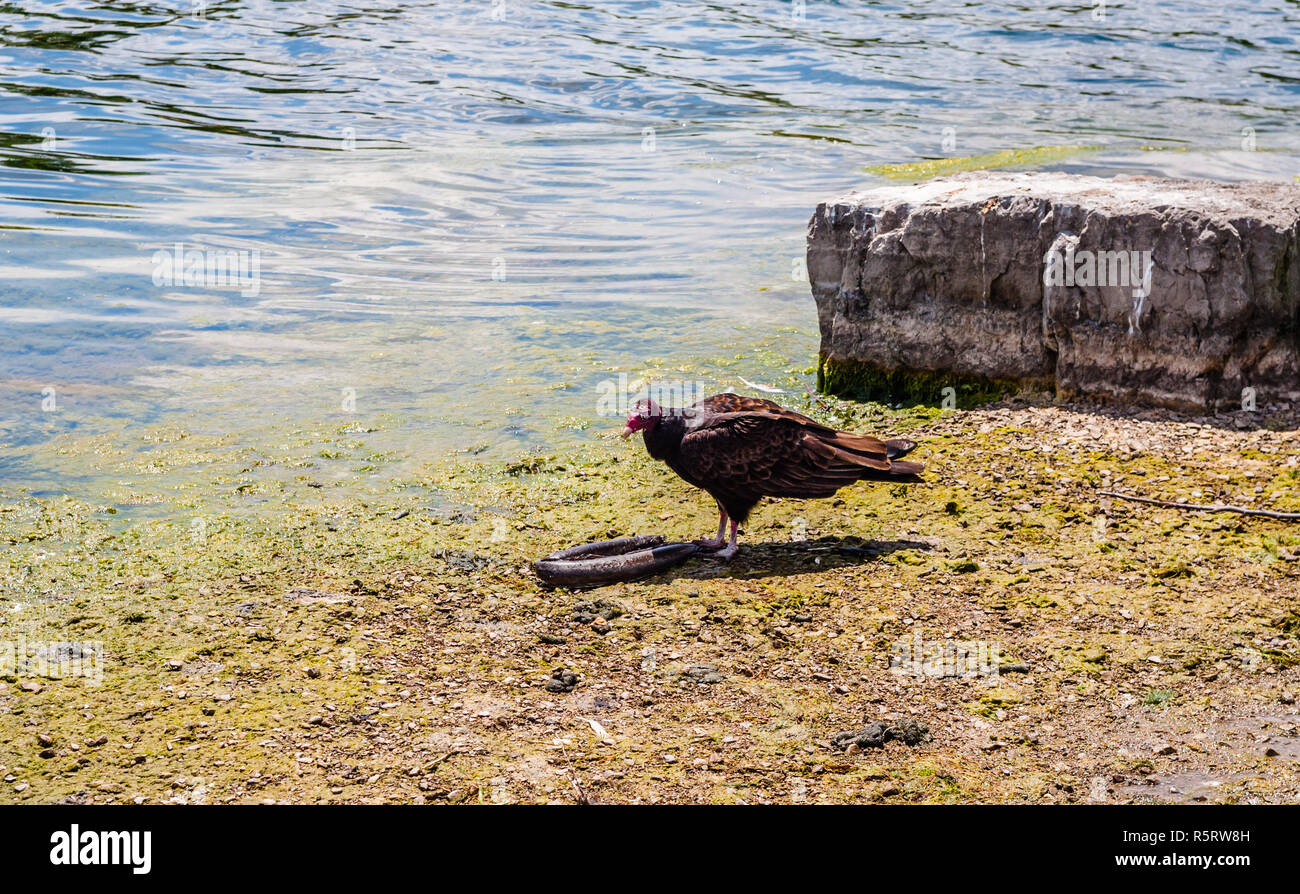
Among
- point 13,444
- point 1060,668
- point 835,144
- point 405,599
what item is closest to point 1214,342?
point 1060,668

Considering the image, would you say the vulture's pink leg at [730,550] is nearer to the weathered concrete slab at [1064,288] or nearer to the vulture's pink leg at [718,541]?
the vulture's pink leg at [718,541]

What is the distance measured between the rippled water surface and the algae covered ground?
1444mm

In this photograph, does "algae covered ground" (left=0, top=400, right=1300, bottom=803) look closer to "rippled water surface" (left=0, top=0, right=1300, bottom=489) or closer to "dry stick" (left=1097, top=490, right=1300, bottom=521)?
"dry stick" (left=1097, top=490, right=1300, bottom=521)

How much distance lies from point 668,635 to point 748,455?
1.09 meters

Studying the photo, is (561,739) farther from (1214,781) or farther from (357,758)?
(1214,781)

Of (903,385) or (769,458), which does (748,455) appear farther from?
(903,385)

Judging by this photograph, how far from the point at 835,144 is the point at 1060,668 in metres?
14.7

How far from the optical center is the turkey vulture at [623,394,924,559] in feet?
20.0

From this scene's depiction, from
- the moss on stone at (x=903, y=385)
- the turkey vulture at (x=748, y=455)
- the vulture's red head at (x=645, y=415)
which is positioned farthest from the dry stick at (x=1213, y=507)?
the vulture's red head at (x=645, y=415)

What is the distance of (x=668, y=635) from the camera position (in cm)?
543

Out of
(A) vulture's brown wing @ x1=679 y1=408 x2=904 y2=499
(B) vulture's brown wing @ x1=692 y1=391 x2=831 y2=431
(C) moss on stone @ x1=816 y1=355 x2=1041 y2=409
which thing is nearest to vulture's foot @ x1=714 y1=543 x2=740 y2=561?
(A) vulture's brown wing @ x1=679 y1=408 x2=904 y2=499

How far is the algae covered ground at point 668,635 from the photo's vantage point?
432 cm

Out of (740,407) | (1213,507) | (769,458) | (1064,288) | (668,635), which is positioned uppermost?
(1064,288)

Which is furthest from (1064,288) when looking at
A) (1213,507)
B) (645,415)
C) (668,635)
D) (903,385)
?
(668,635)
